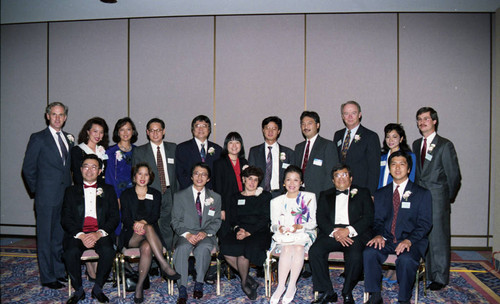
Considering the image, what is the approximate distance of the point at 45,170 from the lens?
3844 mm

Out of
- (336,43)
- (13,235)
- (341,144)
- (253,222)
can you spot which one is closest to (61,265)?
(253,222)

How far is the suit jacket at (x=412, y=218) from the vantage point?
3.38 meters

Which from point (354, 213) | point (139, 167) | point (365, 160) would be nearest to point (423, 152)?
point (365, 160)

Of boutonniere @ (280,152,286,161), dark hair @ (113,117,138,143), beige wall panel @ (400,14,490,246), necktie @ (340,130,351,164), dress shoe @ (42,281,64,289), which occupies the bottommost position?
dress shoe @ (42,281,64,289)

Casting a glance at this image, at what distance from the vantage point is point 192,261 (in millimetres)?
4078

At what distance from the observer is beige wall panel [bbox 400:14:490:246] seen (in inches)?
200

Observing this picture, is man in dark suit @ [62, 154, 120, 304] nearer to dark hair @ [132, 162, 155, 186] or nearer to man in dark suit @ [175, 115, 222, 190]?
dark hair @ [132, 162, 155, 186]

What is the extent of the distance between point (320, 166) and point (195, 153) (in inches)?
58.5

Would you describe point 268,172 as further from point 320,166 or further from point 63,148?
point 63,148

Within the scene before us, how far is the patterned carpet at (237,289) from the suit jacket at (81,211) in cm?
68

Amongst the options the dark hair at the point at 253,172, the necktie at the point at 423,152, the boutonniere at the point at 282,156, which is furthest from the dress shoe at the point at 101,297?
the necktie at the point at 423,152

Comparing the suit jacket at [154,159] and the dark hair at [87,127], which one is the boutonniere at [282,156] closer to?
the suit jacket at [154,159]

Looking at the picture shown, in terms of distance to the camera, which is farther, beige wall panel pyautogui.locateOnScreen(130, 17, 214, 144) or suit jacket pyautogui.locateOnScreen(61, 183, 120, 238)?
beige wall panel pyautogui.locateOnScreen(130, 17, 214, 144)

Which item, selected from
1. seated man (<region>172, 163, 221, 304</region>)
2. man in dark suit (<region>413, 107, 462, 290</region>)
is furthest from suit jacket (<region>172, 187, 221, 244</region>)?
man in dark suit (<region>413, 107, 462, 290</region>)
